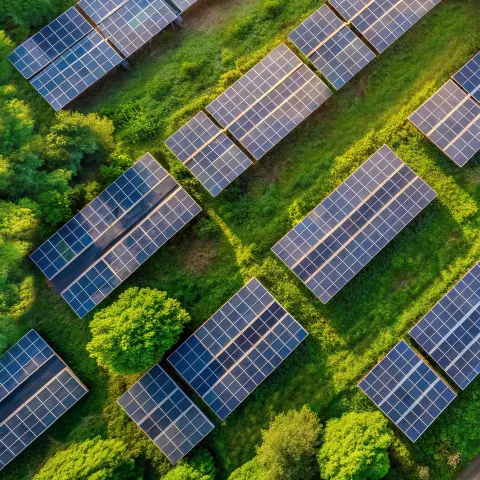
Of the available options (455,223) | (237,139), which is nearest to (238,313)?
(237,139)

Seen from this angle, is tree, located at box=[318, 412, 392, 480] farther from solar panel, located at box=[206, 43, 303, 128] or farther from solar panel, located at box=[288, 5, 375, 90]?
solar panel, located at box=[288, 5, 375, 90]

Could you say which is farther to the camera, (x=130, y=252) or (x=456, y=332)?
(x=130, y=252)

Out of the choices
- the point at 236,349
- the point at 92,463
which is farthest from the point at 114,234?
the point at 92,463

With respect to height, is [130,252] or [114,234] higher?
[114,234]

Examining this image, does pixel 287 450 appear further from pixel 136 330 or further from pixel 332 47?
pixel 332 47

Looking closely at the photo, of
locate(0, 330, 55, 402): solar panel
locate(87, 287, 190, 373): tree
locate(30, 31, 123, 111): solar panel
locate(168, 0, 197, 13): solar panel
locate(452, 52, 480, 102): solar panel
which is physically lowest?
locate(452, 52, 480, 102): solar panel

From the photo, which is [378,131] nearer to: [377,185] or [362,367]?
[377,185]

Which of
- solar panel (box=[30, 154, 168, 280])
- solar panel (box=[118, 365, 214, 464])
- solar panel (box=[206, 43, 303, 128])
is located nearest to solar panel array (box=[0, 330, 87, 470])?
solar panel (box=[118, 365, 214, 464])
